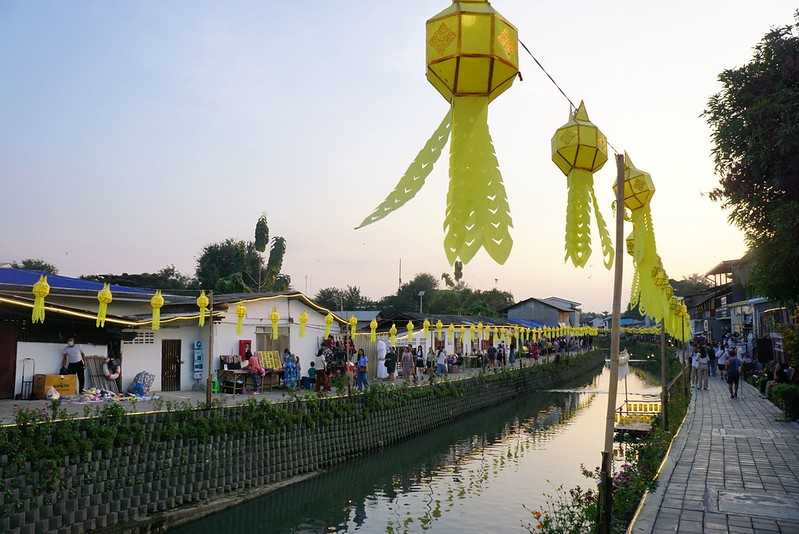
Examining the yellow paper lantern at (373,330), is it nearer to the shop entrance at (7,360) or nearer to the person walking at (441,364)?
the person walking at (441,364)

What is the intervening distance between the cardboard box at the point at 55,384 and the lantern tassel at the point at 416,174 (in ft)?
41.3

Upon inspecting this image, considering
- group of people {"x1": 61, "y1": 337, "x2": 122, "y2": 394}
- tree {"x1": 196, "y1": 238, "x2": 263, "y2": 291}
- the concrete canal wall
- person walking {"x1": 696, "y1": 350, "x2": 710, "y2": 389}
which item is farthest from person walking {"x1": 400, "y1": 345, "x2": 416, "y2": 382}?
tree {"x1": 196, "y1": 238, "x2": 263, "y2": 291}

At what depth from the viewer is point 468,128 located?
3.31m

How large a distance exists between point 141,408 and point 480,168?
11.4 m

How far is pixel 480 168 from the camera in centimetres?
318

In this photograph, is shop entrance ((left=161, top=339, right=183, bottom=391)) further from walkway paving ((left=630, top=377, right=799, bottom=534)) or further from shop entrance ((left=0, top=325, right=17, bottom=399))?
walkway paving ((left=630, top=377, right=799, bottom=534))

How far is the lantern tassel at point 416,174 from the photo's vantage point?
3066 mm

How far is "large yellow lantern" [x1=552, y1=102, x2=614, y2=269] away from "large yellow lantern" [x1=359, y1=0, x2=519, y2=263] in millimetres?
1572

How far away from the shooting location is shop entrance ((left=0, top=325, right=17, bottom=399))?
12797mm

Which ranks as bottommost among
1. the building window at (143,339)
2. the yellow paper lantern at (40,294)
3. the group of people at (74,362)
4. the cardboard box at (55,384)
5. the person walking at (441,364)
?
the person walking at (441,364)

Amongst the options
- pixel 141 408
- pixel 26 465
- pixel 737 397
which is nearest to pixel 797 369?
pixel 737 397

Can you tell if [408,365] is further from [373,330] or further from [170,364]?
[170,364]

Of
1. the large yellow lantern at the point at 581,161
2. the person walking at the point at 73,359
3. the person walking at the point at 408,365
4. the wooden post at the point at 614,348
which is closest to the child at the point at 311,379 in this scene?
the person walking at the point at 408,365

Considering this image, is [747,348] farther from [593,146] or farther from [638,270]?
[593,146]
